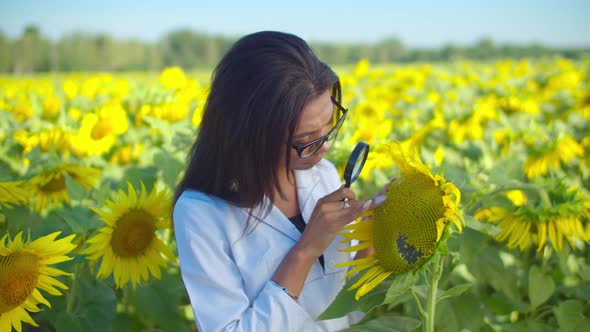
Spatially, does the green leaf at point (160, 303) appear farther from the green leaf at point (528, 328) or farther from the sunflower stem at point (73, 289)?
the green leaf at point (528, 328)

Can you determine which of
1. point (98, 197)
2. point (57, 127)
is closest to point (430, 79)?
point (57, 127)

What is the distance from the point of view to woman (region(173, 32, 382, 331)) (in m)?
1.44

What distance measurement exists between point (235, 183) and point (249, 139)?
0.64 ft

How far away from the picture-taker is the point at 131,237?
6.08ft

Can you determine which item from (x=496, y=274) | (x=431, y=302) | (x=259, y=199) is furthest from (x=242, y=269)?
(x=496, y=274)

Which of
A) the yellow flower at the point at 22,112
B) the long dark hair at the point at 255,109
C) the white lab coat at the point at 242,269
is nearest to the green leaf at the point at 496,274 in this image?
the white lab coat at the point at 242,269

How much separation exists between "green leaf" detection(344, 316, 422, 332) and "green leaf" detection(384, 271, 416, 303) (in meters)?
0.19

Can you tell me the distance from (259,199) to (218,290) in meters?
0.30

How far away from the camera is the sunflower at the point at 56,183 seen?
7.09ft

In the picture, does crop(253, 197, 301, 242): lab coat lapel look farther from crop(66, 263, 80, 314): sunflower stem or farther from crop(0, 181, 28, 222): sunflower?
crop(0, 181, 28, 222): sunflower

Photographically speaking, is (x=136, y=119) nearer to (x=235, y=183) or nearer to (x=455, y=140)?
(x=235, y=183)

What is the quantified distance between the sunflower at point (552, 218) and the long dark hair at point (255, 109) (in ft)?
2.56

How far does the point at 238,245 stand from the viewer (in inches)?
62.5

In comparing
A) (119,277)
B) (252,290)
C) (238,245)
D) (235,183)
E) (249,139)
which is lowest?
(119,277)
